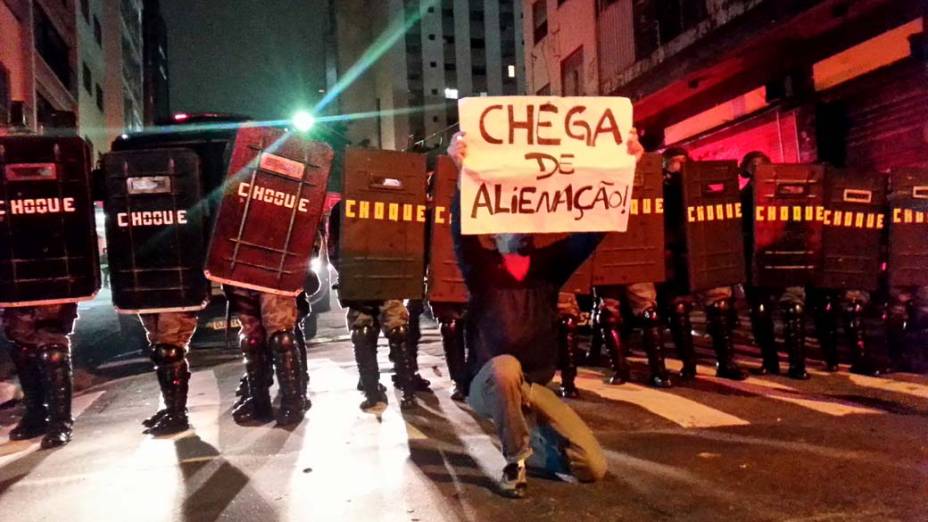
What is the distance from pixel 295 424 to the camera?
16.6ft

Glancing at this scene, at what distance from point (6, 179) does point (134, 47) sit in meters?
49.0

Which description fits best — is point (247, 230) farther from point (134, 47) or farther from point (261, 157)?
point (134, 47)

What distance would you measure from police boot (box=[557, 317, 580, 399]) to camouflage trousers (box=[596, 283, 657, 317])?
584 mm

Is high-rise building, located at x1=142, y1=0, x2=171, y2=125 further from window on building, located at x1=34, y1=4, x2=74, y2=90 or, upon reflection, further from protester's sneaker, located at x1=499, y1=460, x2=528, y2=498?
protester's sneaker, located at x1=499, y1=460, x2=528, y2=498

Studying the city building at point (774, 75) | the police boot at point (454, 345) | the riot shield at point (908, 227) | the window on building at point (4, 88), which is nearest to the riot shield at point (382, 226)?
the police boot at point (454, 345)

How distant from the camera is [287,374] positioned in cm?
511

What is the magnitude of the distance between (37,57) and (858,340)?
23.2 meters

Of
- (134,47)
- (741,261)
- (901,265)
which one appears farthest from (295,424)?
(134,47)

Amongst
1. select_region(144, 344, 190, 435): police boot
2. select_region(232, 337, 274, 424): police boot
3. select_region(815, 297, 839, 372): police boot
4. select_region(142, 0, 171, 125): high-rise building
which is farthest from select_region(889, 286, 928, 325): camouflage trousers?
select_region(142, 0, 171, 125): high-rise building

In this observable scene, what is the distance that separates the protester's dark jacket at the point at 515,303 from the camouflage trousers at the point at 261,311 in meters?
1.74

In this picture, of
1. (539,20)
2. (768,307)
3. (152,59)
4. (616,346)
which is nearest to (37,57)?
(539,20)

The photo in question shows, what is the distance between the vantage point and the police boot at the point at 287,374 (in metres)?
5.08

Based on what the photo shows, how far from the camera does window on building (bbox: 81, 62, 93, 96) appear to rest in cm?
3160

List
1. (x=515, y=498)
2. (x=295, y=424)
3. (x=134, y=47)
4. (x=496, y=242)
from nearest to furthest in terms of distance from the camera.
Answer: (x=515, y=498) → (x=496, y=242) → (x=295, y=424) → (x=134, y=47)
